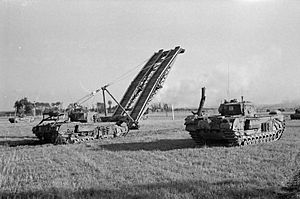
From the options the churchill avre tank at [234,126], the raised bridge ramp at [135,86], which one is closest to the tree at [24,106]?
the raised bridge ramp at [135,86]

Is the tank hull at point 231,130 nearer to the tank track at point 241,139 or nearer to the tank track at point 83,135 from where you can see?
the tank track at point 241,139

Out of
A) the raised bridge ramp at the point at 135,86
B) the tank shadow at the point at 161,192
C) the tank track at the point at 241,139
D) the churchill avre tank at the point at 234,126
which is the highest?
the raised bridge ramp at the point at 135,86

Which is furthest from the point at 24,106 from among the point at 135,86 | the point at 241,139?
the point at 241,139

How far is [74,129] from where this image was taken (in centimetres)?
1720

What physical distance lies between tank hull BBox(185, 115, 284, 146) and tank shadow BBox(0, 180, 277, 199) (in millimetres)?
6762

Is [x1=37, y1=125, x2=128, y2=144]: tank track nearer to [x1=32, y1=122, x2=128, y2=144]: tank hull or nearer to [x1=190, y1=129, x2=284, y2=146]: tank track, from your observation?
[x1=32, y1=122, x2=128, y2=144]: tank hull

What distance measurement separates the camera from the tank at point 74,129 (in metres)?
16.7

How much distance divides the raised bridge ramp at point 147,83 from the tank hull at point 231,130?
690cm

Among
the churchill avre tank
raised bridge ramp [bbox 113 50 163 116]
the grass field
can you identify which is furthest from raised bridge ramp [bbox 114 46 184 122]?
the grass field

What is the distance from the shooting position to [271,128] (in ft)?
53.2

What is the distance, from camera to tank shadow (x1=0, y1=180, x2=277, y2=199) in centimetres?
618

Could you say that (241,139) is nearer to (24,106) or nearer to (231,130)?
(231,130)

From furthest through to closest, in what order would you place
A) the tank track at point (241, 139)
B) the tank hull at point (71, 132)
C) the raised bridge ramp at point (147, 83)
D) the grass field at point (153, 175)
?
the raised bridge ramp at point (147, 83) → the tank hull at point (71, 132) → the tank track at point (241, 139) → the grass field at point (153, 175)

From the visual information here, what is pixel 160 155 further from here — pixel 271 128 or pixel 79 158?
pixel 271 128
